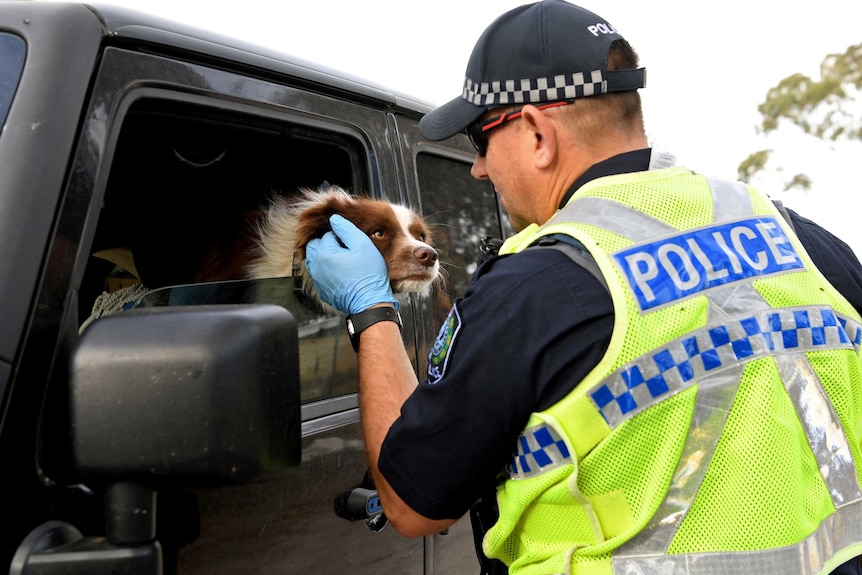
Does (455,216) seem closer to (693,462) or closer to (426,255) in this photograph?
(426,255)

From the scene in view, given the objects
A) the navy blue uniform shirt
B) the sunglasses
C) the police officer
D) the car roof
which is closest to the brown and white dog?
the car roof

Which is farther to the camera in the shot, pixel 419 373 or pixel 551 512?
pixel 419 373

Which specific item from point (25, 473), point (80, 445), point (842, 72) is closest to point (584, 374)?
point (80, 445)

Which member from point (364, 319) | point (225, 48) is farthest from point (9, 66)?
point (364, 319)

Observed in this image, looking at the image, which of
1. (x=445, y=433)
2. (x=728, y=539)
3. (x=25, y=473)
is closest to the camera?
(x=25, y=473)

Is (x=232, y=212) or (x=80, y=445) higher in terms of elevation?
(x=232, y=212)

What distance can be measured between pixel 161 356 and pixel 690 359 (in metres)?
0.94

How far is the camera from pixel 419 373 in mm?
2514

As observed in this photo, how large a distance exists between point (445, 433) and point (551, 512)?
265mm

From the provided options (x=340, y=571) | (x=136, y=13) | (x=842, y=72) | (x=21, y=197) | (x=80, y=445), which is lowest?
(x=340, y=571)

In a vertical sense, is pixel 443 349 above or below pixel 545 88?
below

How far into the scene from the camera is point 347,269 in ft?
7.58

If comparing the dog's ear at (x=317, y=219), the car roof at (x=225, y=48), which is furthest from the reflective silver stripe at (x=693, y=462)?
the dog's ear at (x=317, y=219)

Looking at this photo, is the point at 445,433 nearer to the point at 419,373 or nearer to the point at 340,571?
the point at 340,571
